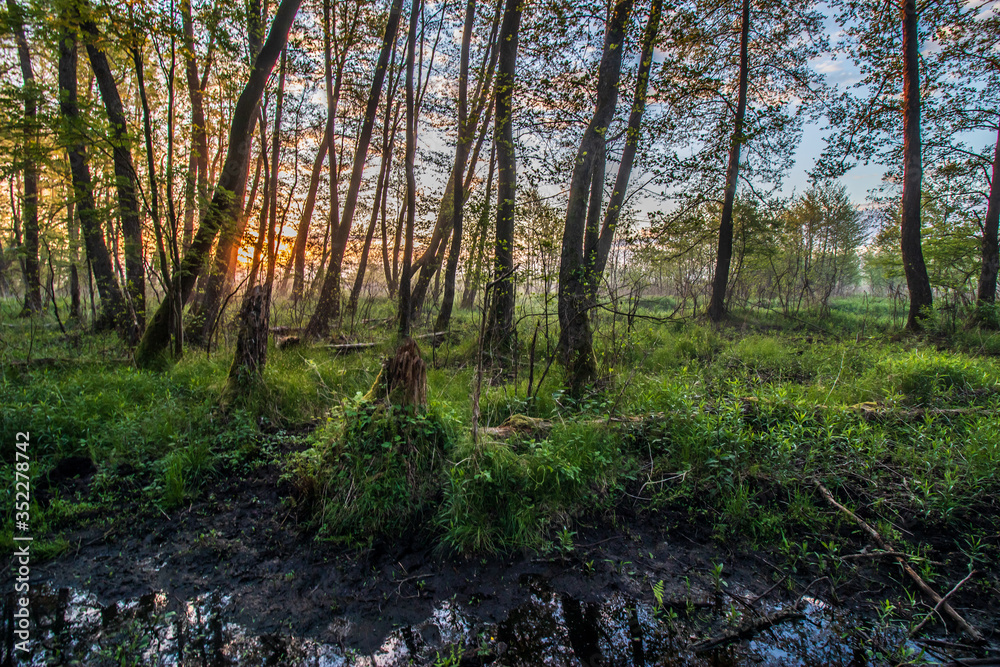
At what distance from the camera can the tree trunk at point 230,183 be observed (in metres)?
5.46

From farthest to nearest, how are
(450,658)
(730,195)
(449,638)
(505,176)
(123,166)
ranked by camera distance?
(730,195) → (505,176) → (123,166) → (449,638) → (450,658)

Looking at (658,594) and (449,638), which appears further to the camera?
(658,594)

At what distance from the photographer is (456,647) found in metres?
2.06

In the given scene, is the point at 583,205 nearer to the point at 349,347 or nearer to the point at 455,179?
the point at 455,179

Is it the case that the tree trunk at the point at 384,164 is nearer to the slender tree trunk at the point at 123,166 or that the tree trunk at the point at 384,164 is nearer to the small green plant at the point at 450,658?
the slender tree trunk at the point at 123,166

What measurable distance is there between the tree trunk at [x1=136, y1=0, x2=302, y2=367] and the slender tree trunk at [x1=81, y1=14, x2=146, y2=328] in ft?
2.23

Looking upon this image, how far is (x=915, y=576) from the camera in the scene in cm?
238

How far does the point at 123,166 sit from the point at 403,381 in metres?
4.83

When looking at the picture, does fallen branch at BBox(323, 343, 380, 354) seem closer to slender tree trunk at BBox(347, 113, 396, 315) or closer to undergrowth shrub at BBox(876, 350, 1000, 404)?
slender tree trunk at BBox(347, 113, 396, 315)

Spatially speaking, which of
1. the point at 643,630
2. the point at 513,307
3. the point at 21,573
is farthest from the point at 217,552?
the point at 513,307

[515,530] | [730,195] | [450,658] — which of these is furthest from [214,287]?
[730,195]

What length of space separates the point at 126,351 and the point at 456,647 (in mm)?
6433

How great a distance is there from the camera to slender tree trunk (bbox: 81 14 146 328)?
474 cm

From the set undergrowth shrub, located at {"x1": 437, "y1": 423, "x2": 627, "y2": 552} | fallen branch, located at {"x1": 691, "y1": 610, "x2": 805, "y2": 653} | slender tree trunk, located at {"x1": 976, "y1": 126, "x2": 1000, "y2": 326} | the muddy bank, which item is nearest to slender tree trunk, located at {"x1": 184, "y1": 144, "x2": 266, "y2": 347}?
the muddy bank
